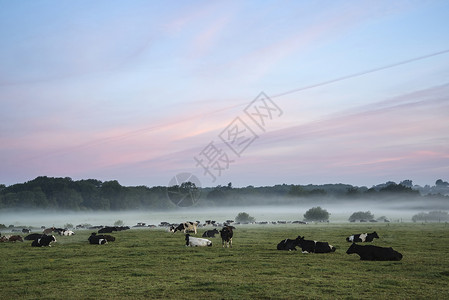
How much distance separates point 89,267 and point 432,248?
66.1 feet

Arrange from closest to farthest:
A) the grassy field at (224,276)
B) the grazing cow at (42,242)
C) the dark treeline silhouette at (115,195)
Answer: the grassy field at (224,276) < the grazing cow at (42,242) < the dark treeline silhouette at (115,195)

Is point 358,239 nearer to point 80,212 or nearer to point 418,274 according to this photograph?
point 418,274

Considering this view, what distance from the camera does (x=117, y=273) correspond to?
1692cm

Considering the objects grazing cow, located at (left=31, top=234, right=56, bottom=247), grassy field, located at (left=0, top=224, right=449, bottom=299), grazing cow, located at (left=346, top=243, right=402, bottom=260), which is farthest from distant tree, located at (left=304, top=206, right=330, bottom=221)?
grazing cow, located at (left=346, top=243, right=402, bottom=260)

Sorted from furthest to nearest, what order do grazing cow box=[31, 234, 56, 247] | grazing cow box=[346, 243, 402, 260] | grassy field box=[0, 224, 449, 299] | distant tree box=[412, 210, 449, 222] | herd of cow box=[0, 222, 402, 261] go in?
distant tree box=[412, 210, 449, 222]
grazing cow box=[31, 234, 56, 247]
herd of cow box=[0, 222, 402, 261]
grazing cow box=[346, 243, 402, 260]
grassy field box=[0, 224, 449, 299]

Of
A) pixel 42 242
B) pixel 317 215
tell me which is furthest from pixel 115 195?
pixel 42 242

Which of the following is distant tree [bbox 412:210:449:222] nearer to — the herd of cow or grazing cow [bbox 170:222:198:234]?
grazing cow [bbox 170:222:198:234]

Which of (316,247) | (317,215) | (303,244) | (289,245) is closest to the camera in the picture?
(316,247)

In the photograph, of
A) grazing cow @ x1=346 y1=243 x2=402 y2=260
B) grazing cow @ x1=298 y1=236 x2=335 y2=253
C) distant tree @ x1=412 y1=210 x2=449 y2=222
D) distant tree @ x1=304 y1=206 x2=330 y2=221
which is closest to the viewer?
grazing cow @ x1=346 y1=243 x2=402 y2=260

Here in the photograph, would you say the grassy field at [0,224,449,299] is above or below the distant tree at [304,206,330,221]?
above

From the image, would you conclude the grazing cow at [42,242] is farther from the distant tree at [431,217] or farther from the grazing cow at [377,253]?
the distant tree at [431,217]

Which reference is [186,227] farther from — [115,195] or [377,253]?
[115,195]

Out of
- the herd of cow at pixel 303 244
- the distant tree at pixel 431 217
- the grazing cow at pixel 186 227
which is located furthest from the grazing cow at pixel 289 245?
the distant tree at pixel 431 217

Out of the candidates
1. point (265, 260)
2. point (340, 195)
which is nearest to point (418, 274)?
point (265, 260)
